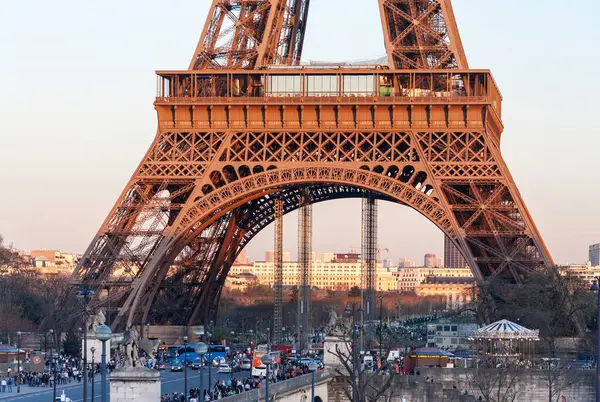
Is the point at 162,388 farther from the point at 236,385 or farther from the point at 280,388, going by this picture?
the point at 280,388

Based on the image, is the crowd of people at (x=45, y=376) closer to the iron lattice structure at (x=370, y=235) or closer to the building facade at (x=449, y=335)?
the iron lattice structure at (x=370, y=235)

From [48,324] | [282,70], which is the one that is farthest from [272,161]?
[48,324]

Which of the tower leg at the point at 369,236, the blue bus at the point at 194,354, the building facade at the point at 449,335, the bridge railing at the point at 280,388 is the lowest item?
the bridge railing at the point at 280,388

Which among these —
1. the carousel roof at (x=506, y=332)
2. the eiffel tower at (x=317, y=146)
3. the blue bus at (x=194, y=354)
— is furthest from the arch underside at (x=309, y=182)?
the carousel roof at (x=506, y=332)

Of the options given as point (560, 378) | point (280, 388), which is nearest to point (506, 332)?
point (560, 378)

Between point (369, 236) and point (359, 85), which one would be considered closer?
point (359, 85)

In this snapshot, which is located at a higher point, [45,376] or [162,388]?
[45,376]

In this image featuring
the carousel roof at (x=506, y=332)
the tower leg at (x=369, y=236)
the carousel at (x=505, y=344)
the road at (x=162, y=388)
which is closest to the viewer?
the road at (x=162, y=388)

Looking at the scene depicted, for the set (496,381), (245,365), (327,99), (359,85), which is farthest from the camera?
(245,365)

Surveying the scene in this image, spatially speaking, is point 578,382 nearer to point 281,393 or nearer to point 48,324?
point 281,393
